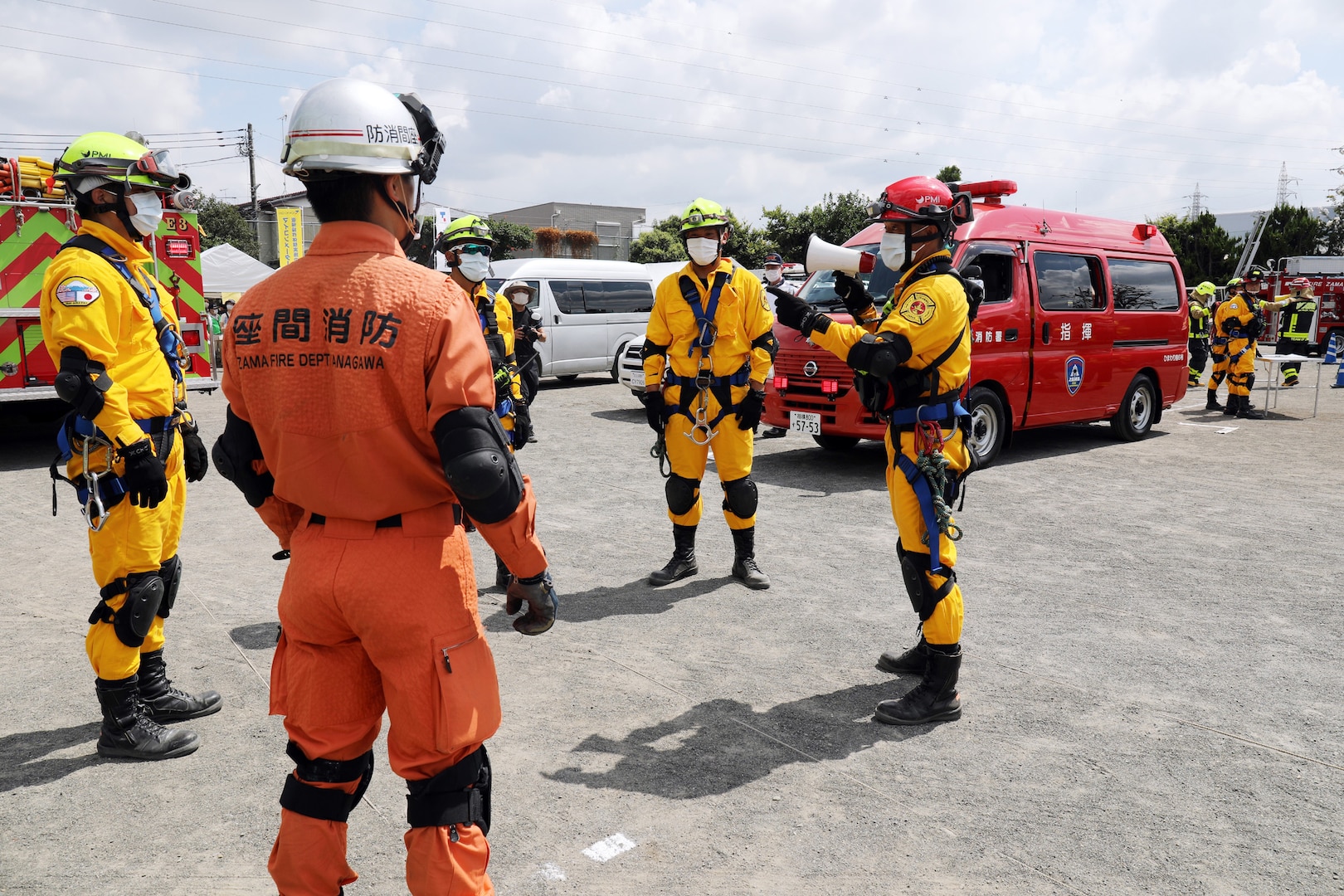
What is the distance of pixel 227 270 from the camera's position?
24656mm

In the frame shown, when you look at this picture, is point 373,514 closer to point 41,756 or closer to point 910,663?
point 41,756

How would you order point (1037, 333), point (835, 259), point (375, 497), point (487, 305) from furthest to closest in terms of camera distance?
point (1037, 333)
point (487, 305)
point (835, 259)
point (375, 497)

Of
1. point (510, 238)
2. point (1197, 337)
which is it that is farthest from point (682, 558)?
point (510, 238)

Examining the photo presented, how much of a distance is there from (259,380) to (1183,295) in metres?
12.4

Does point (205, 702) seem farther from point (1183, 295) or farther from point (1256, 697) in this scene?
point (1183, 295)

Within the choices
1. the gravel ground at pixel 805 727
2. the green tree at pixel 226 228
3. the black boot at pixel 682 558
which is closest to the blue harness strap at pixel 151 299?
the gravel ground at pixel 805 727

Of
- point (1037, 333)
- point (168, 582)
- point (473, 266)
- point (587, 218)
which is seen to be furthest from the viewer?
point (587, 218)

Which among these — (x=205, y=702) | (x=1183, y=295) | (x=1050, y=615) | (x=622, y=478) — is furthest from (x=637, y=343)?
(x=205, y=702)

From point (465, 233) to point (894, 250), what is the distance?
2600 mm

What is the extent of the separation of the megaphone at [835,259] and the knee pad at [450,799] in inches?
122

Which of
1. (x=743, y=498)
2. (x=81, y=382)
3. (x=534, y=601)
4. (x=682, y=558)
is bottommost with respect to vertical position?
(x=682, y=558)

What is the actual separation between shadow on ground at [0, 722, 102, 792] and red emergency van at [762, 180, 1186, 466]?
6341mm

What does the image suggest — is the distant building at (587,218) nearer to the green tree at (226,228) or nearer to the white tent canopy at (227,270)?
the green tree at (226,228)

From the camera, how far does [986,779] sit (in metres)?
3.33
